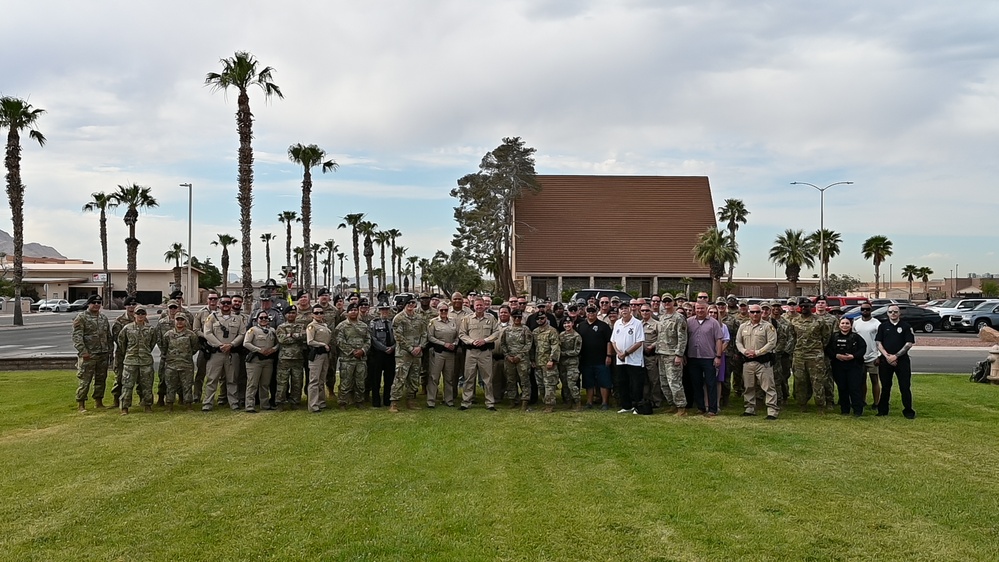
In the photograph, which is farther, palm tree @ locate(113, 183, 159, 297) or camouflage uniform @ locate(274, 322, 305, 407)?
palm tree @ locate(113, 183, 159, 297)

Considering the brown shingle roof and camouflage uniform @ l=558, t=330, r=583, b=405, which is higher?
the brown shingle roof

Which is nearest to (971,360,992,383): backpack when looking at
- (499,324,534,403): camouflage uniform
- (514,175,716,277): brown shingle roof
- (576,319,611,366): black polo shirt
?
(576,319,611,366): black polo shirt

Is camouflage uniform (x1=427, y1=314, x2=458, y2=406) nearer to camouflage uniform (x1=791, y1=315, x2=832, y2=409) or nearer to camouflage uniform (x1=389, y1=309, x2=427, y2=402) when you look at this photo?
camouflage uniform (x1=389, y1=309, x2=427, y2=402)

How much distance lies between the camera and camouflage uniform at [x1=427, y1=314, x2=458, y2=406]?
11586 mm

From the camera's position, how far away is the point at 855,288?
10169cm

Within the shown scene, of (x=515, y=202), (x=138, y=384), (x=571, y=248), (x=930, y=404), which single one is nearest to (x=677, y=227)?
(x=571, y=248)

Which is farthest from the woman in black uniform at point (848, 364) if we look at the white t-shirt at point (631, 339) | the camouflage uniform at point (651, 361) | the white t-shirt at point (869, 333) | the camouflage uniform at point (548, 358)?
the camouflage uniform at point (548, 358)

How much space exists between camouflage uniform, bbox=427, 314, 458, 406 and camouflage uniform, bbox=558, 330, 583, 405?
5.59 ft

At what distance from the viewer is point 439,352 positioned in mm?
11648

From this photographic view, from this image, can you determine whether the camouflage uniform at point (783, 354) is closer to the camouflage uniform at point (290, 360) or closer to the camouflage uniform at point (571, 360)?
the camouflage uniform at point (571, 360)

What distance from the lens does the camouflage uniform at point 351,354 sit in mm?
11258

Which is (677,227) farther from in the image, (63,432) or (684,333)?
(63,432)

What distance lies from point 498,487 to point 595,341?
4.91 m

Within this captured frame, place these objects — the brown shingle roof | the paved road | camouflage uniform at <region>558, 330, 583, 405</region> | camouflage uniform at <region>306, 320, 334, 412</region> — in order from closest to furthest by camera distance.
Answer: camouflage uniform at <region>306, 320, 334, 412</region>, camouflage uniform at <region>558, 330, 583, 405</region>, the paved road, the brown shingle roof
